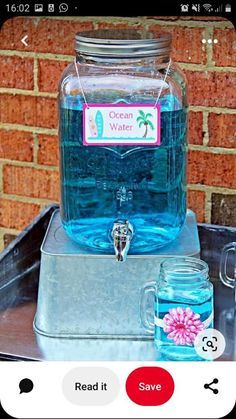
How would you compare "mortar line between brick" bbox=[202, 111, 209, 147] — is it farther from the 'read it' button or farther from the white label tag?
the 'read it' button

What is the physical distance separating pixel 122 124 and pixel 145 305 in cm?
17

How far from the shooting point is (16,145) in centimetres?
93

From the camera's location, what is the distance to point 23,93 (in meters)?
0.91

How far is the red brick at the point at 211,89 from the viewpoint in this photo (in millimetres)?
862

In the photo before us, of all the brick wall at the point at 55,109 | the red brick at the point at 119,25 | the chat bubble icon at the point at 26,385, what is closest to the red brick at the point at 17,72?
the brick wall at the point at 55,109

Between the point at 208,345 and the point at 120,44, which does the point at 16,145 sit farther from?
the point at 208,345

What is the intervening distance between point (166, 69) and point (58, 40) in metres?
0.12

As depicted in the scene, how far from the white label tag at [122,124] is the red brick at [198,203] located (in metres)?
0.16

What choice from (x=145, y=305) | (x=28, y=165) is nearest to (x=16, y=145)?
(x=28, y=165)

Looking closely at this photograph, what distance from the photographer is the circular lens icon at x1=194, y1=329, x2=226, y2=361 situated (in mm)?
767
